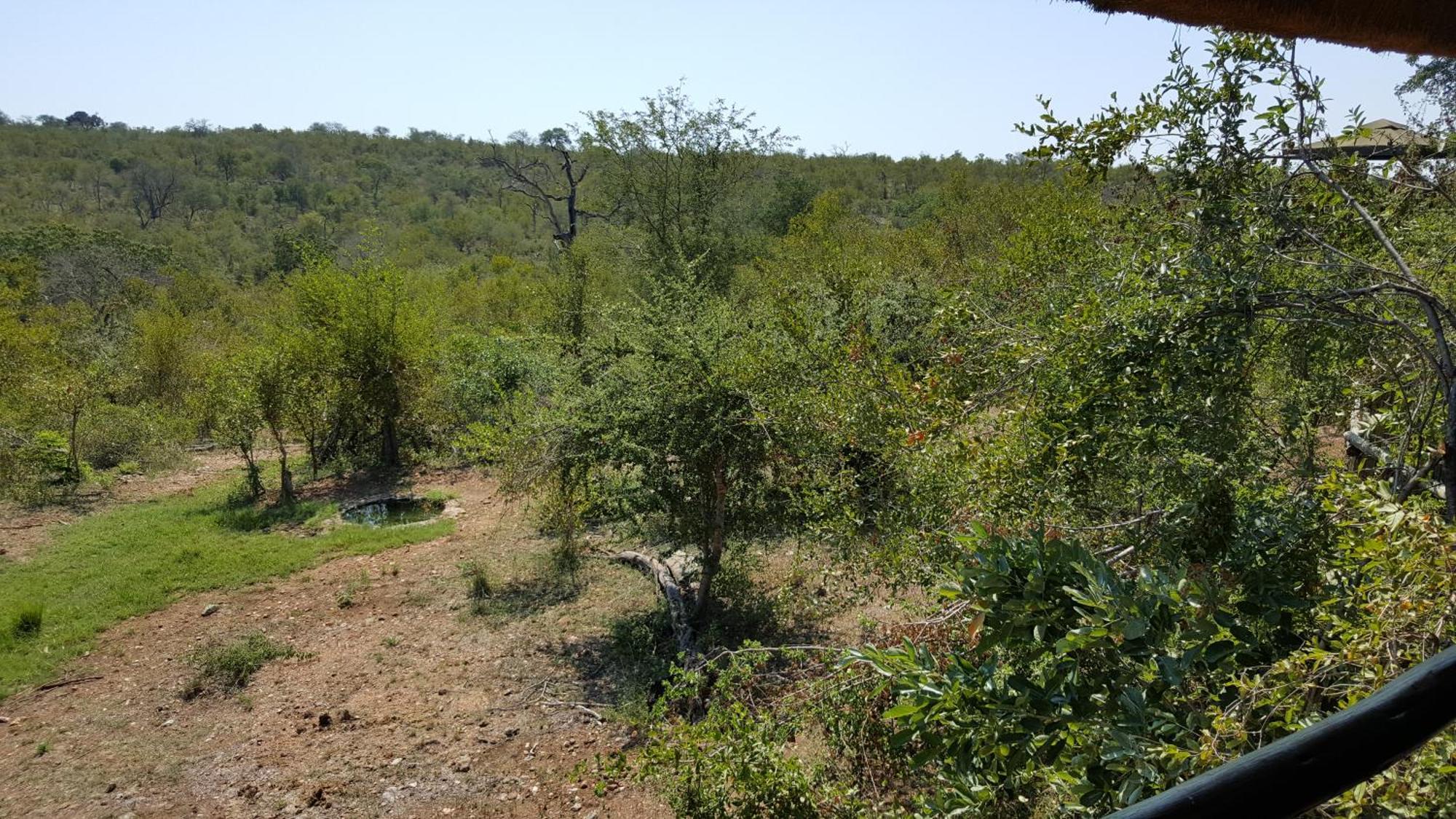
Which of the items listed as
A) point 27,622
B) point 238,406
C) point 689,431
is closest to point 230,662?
point 27,622

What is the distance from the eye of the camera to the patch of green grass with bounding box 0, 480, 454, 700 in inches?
361

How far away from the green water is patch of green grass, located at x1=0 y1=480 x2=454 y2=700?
55 centimetres

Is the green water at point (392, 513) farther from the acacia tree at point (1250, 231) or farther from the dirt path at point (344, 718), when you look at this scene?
the acacia tree at point (1250, 231)

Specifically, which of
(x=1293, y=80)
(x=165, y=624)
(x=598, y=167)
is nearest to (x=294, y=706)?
(x=165, y=624)

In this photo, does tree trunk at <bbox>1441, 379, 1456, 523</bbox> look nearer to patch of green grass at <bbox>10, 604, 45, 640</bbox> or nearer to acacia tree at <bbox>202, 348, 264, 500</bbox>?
patch of green grass at <bbox>10, 604, 45, 640</bbox>

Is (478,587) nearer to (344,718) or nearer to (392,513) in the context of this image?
(344,718)

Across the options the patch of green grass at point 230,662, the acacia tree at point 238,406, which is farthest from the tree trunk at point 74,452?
the patch of green grass at point 230,662

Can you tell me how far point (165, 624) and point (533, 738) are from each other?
5.91m

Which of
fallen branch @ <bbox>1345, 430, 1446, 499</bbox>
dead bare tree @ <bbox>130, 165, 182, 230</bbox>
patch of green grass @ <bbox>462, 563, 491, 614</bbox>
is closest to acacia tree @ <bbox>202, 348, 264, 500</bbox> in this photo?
patch of green grass @ <bbox>462, 563, 491, 614</bbox>

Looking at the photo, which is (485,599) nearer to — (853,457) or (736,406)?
(736,406)

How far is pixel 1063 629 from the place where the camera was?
7.56 feet

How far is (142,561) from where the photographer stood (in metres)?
11.5

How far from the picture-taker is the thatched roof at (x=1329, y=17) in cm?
184

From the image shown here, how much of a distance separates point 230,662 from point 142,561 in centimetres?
456
